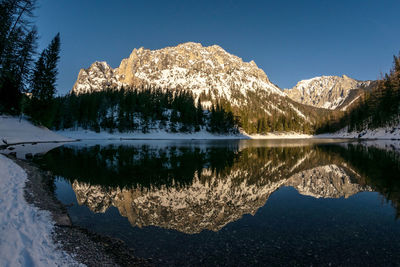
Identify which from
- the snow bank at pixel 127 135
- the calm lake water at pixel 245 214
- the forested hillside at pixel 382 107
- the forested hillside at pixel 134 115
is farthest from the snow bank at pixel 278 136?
the calm lake water at pixel 245 214

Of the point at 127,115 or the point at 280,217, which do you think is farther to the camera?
the point at 127,115

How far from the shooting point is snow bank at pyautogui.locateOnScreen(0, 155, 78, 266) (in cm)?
513

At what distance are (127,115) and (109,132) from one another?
1201 cm

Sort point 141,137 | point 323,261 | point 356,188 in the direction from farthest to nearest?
point 141,137 → point 356,188 → point 323,261

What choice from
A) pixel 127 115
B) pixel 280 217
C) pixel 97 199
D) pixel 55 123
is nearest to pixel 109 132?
pixel 127 115

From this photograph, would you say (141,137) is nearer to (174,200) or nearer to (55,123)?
(55,123)

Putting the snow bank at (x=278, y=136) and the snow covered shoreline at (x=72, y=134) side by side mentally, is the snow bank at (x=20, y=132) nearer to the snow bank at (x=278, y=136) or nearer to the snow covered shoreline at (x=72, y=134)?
the snow covered shoreline at (x=72, y=134)

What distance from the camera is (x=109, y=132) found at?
99.3m

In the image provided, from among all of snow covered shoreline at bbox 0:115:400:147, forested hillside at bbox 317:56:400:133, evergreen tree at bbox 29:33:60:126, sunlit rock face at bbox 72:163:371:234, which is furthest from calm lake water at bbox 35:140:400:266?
forested hillside at bbox 317:56:400:133

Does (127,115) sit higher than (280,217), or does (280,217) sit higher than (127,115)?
(127,115)

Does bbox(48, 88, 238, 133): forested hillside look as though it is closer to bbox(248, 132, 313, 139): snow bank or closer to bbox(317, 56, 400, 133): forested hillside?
bbox(248, 132, 313, 139): snow bank

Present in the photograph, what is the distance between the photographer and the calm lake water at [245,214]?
642 cm

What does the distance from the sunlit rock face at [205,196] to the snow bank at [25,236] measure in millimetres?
2754

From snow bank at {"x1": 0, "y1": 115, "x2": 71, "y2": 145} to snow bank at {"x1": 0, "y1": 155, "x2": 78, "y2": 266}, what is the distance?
1640 inches
